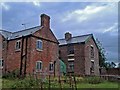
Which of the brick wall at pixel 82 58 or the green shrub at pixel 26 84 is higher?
the brick wall at pixel 82 58

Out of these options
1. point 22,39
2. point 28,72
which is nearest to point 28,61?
point 28,72

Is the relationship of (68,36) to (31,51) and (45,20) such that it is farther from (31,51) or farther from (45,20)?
(31,51)

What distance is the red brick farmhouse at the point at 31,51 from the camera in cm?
3525

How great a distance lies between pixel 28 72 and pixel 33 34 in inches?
239

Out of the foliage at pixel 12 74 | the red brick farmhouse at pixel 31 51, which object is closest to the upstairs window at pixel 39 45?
the red brick farmhouse at pixel 31 51

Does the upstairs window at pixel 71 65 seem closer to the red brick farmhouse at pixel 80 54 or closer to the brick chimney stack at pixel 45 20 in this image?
the red brick farmhouse at pixel 80 54

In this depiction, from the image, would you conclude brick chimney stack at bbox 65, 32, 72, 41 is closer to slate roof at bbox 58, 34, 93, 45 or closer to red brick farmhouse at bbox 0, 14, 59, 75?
slate roof at bbox 58, 34, 93, 45

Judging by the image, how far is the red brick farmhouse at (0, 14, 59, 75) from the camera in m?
35.2

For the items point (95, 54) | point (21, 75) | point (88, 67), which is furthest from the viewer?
point (95, 54)

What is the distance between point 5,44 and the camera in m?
39.1

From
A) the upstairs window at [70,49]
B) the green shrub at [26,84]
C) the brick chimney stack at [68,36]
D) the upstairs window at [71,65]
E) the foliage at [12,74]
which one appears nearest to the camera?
the green shrub at [26,84]

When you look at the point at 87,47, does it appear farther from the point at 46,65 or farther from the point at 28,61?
the point at 28,61

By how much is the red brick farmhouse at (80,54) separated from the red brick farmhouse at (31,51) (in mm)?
7305

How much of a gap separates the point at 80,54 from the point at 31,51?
14.9 metres
